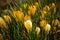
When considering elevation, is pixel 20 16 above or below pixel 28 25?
above

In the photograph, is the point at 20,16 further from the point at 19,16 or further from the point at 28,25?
the point at 28,25

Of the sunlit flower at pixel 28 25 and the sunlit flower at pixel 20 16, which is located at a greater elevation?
the sunlit flower at pixel 20 16

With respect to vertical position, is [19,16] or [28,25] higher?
[19,16]

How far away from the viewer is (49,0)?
2039 mm

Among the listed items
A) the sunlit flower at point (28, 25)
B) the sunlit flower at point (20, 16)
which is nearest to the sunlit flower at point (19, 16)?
the sunlit flower at point (20, 16)

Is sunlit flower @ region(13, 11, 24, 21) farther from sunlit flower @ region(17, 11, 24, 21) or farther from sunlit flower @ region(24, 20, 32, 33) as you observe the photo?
sunlit flower @ region(24, 20, 32, 33)

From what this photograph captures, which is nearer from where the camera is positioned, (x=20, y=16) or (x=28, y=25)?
(x=28, y=25)

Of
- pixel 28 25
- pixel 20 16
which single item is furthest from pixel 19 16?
pixel 28 25

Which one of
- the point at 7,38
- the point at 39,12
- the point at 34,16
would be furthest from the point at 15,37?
the point at 39,12

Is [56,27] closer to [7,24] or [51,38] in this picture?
[51,38]

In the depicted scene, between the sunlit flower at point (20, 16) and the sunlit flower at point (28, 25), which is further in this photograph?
the sunlit flower at point (20, 16)

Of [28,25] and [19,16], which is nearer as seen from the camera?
[28,25]

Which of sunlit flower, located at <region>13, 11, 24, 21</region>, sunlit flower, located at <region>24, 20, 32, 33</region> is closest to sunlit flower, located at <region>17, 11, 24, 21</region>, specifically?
sunlit flower, located at <region>13, 11, 24, 21</region>

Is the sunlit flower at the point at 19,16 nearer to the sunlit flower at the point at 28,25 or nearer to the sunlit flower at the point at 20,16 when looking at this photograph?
the sunlit flower at the point at 20,16
